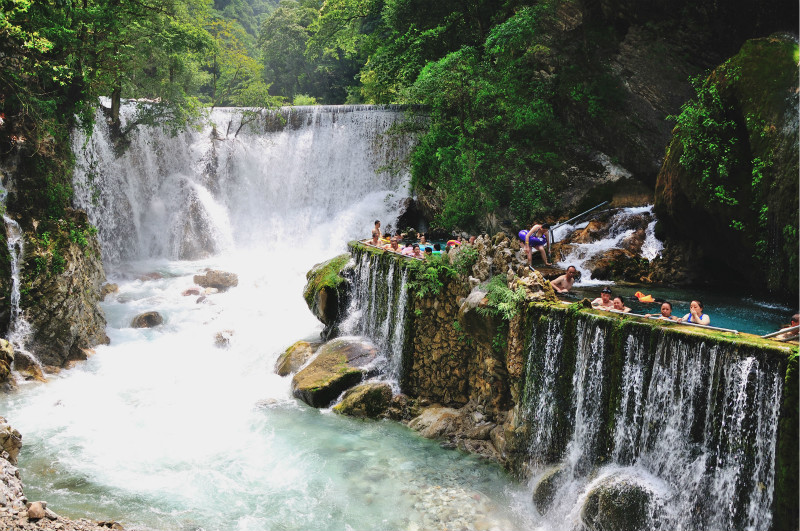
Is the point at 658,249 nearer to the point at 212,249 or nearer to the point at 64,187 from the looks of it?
the point at 64,187

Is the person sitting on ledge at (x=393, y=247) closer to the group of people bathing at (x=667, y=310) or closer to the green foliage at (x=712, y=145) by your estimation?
the group of people bathing at (x=667, y=310)

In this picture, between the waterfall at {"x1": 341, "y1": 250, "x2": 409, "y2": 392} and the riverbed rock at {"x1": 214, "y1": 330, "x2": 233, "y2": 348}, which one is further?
the riverbed rock at {"x1": 214, "y1": 330, "x2": 233, "y2": 348}

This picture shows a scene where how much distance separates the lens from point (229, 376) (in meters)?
14.0

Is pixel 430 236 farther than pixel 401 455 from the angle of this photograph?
Yes

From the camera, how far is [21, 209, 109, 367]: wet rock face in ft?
43.3

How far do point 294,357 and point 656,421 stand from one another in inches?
349

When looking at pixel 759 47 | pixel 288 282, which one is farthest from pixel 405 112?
pixel 759 47

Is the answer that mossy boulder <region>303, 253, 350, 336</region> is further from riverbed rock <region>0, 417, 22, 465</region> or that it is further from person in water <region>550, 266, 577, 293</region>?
riverbed rock <region>0, 417, 22, 465</region>

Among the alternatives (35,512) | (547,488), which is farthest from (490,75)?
(35,512)


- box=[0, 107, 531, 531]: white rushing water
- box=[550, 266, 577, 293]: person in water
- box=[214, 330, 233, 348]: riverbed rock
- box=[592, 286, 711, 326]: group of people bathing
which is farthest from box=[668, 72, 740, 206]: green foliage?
box=[214, 330, 233, 348]: riverbed rock

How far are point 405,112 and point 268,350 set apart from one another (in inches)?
438

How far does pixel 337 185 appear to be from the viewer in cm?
2377

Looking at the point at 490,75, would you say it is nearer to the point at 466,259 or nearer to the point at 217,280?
the point at 466,259

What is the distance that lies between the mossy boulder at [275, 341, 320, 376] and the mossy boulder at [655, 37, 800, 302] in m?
8.95
